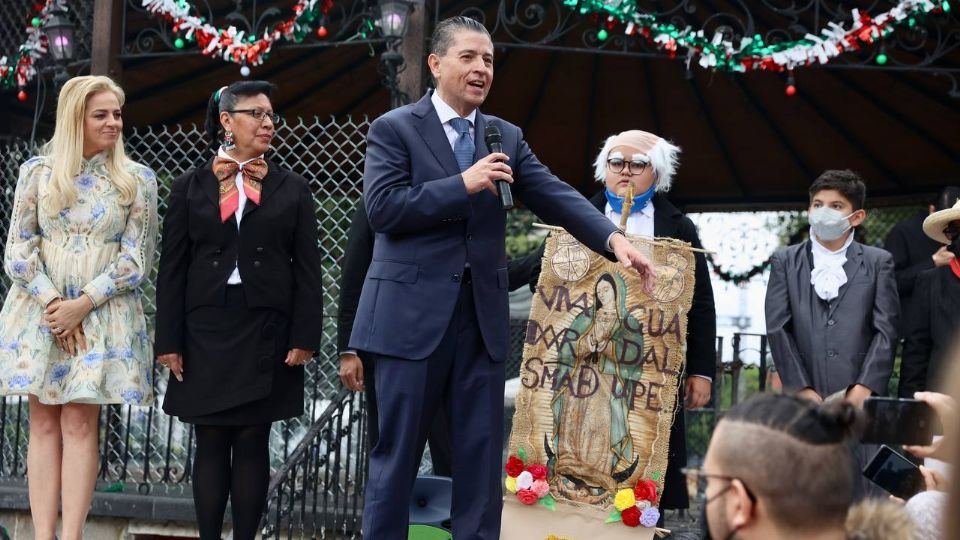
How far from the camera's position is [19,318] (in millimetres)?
5543

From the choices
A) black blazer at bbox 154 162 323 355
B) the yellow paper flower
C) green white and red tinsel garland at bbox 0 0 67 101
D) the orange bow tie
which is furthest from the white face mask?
green white and red tinsel garland at bbox 0 0 67 101

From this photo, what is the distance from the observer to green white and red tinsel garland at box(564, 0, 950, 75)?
7.46 m

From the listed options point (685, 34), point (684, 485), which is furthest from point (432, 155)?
point (685, 34)

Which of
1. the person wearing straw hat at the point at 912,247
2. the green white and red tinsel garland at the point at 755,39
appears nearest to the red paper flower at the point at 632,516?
the person wearing straw hat at the point at 912,247

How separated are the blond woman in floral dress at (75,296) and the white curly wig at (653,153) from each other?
219 centimetres

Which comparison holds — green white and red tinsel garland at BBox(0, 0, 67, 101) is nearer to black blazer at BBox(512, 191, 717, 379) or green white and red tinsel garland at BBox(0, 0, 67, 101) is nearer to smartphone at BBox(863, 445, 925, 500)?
black blazer at BBox(512, 191, 717, 379)

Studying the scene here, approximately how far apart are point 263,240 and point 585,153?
6896 millimetres

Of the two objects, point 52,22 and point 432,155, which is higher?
point 52,22

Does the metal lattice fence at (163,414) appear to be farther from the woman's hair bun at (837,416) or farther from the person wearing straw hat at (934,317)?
the woman's hair bun at (837,416)

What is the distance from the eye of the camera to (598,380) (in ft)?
17.9

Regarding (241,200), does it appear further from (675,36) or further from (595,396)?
(675,36)

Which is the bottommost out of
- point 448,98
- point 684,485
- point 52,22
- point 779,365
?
point 684,485

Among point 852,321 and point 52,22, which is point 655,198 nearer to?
point 852,321

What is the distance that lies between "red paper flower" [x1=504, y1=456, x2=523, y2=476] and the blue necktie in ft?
5.06
